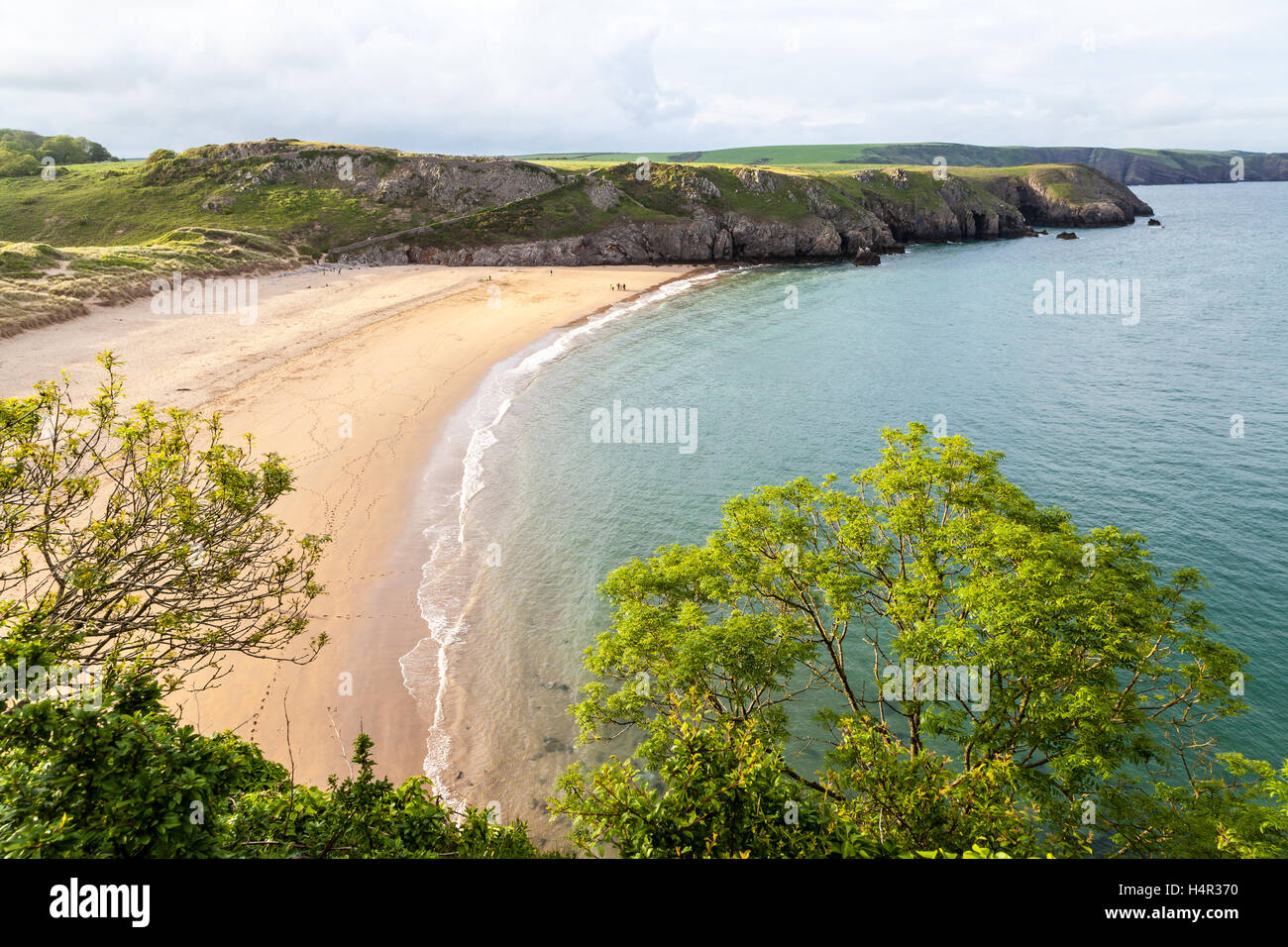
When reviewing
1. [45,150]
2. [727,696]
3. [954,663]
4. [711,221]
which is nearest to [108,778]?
[727,696]

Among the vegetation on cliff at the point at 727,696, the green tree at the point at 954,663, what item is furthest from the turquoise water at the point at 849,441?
the vegetation on cliff at the point at 727,696

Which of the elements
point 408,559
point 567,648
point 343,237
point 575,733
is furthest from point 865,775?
point 343,237

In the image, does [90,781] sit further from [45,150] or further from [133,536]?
[45,150]

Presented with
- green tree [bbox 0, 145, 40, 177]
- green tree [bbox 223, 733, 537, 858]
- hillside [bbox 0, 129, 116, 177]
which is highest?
hillside [bbox 0, 129, 116, 177]

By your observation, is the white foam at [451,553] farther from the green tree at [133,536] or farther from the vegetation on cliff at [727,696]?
the green tree at [133,536]

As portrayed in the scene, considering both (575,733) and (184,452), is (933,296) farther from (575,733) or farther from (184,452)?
(184,452)

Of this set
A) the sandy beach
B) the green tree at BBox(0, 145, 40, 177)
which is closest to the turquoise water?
the sandy beach

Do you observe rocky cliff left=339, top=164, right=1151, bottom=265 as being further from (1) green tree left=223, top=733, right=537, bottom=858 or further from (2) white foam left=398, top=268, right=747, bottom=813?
(1) green tree left=223, top=733, right=537, bottom=858
